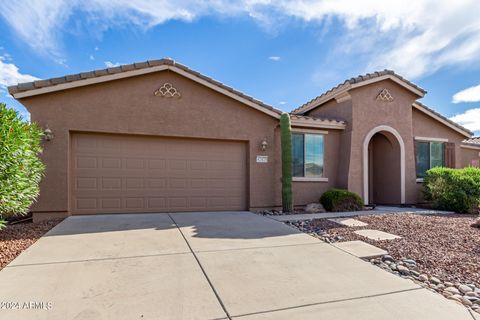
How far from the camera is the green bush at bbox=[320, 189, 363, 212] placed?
9617 mm

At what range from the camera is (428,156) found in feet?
40.7

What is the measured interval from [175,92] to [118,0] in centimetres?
308

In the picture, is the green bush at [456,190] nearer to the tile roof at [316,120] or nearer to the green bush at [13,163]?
the tile roof at [316,120]

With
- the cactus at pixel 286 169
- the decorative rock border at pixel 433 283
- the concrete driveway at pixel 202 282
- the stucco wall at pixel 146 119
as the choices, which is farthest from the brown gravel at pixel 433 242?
the stucco wall at pixel 146 119

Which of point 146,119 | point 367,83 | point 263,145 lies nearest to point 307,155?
point 263,145

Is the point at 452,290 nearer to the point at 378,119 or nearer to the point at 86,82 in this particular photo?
the point at 378,119

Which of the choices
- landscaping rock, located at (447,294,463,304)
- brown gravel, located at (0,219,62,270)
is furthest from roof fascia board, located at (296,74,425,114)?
brown gravel, located at (0,219,62,270)

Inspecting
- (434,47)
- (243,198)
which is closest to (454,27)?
(434,47)

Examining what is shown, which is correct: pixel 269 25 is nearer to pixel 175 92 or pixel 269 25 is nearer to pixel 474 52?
pixel 175 92

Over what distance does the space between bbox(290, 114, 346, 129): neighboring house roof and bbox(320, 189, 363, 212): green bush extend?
2664mm

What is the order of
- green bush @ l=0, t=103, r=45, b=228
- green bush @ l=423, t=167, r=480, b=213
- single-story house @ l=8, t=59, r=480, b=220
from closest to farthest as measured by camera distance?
green bush @ l=0, t=103, r=45, b=228
single-story house @ l=8, t=59, r=480, b=220
green bush @ l=423, t=167, r=480, b=213

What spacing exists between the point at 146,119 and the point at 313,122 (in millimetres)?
6232

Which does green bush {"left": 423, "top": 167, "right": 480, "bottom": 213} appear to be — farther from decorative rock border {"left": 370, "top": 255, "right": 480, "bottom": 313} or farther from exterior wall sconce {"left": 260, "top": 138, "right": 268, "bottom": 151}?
decorative rock border {"left": 370, "top": 255, "right": 480, "bottom": 313}

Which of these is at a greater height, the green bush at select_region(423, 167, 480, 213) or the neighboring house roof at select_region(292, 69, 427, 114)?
the neighboring house roof at select_region(292, 69, 427, 114)
